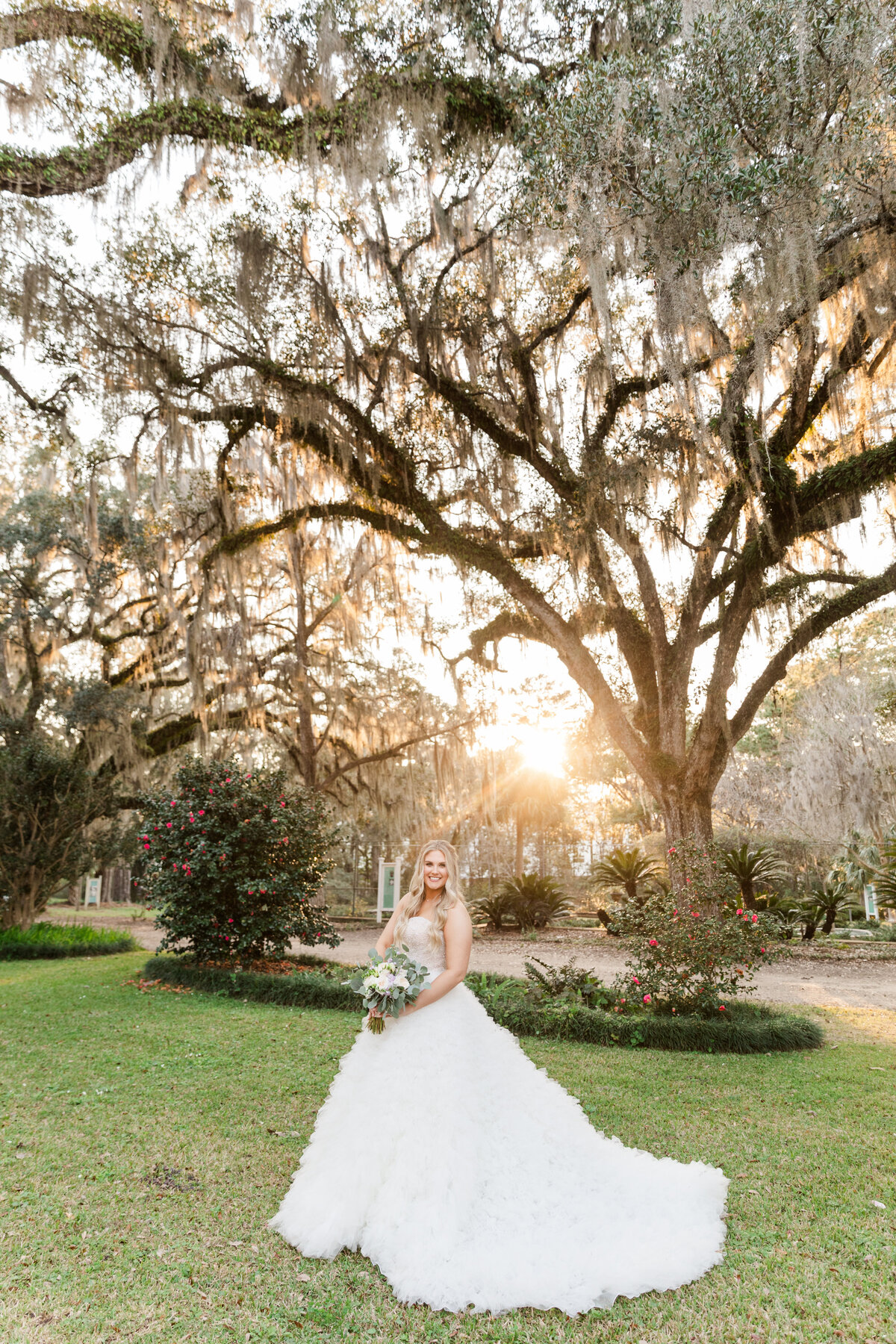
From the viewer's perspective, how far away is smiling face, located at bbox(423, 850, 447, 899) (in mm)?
3295

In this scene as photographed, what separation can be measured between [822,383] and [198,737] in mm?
11119

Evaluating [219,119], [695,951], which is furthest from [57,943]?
[219,119]

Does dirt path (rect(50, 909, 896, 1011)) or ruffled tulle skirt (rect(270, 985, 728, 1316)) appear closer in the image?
ruffled tulle skirt (rect(270, 985, 728, 1316))

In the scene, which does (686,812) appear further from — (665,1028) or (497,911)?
(497,911)

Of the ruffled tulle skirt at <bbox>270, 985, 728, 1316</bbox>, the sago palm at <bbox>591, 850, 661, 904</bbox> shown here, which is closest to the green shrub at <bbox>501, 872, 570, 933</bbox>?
the sago palm at <bbox>591, 850, 661, 904</bbox>

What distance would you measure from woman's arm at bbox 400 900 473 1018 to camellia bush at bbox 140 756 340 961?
6006mm

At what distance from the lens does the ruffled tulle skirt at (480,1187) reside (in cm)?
251

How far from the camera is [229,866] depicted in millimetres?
8844

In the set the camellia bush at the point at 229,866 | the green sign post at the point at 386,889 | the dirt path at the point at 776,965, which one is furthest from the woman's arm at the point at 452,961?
the green sign post at the point at 386,889

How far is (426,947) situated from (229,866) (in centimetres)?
618

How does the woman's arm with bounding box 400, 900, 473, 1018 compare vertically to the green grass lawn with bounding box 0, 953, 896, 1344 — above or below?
above

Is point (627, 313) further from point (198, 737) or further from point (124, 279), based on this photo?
point (198, 737)

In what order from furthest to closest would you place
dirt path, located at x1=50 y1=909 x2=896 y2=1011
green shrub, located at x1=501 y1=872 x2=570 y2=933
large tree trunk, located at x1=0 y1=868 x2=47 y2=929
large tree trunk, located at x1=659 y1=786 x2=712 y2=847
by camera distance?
green shrub, located at x1=501 y1=872 x2=570 y2=933
large tree trunk, located at x1=0 y1=868 x2=47 y2=929
dirt path, located at x1=50 y1=909 x2=896 y2=1011
large tree trunk, located at x1=659 y1=786 x2=712 y2=847

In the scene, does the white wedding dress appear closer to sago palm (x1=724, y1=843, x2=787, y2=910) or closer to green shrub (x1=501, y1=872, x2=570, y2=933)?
sago palm (x1=724, y1=843, x2=787, y2=910)
